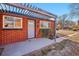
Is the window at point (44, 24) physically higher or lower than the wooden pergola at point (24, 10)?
lower

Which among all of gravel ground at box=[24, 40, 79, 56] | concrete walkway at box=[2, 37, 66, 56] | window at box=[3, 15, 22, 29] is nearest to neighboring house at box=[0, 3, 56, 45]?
window at box=[3, 15, 22, 29]

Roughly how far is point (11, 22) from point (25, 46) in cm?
130

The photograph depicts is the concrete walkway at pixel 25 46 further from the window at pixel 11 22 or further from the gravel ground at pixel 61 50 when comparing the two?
the window at pixel 11 22

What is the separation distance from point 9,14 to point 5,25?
51cm

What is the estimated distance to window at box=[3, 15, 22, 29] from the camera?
9.53 m

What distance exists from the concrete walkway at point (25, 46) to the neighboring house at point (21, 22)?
39 centimetres

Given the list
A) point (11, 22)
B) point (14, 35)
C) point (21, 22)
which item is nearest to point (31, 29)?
point (21, 22)

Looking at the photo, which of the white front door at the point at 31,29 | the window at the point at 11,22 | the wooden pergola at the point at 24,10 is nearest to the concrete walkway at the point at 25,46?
the white front door at the point at 31,29

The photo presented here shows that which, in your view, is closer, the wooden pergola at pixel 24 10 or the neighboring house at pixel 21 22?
the wooden pergola at pixel 24 10

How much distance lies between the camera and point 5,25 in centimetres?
955

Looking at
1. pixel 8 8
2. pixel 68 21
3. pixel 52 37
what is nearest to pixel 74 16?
pixel 68 21

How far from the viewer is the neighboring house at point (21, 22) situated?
937 centimetres

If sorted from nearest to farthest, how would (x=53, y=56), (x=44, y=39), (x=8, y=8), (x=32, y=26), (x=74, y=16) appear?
(x=53, y=56) < (x=74, y=16) < (x=8, y=8) < (x=44, y=39) < (x=32, y=26)

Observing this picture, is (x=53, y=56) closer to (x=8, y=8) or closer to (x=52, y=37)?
(x=52, y=37)
